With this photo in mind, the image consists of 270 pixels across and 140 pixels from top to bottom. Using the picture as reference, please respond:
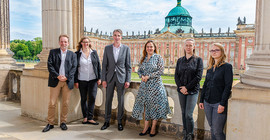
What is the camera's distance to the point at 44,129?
145 inches

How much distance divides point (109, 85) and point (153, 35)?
6246 cm

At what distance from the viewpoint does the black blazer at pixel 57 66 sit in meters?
3.61

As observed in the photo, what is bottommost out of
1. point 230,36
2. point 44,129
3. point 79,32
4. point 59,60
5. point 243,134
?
point 44,129

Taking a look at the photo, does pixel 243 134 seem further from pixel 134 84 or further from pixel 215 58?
pixel 134 84

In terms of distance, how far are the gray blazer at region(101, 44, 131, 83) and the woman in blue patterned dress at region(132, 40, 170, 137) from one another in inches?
14.0

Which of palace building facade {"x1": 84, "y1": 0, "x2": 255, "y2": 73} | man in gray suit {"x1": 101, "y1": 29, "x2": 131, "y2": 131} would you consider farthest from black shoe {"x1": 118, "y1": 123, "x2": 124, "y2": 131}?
palace building facade {"x1": 84, "y1": 0, "x2": 255, "y2": 73}

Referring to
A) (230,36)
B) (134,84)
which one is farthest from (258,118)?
(230,36)

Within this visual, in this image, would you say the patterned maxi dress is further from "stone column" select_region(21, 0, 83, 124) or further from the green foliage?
the green foliage

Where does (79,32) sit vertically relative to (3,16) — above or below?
below

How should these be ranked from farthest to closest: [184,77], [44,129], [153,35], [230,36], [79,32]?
[153,35]
[230,36]
[79,32]
[44,129]
[184,77]

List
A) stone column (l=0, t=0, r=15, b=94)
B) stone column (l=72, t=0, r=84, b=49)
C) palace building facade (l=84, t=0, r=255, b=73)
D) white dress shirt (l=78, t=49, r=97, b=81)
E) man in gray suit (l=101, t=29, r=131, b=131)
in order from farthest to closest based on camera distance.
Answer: palace building facade (l=84, t=0, r=255, b=73) < stone column (l=0, t=0, r=15, b=94) < stone column (l=72, t=0, r=84, b=49) < white dress shirt (l=78, t=49, r=97, b=81) < man in gray suit (l=101, t=29, r=131, b=131)

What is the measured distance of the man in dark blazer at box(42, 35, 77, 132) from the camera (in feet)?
12.0

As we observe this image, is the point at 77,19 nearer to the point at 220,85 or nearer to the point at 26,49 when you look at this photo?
the point at 220,85

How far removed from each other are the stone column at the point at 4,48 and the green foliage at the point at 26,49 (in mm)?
64558
